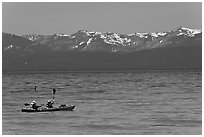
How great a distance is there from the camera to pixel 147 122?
93.7 feet

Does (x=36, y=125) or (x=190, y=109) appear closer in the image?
(x=36, y=125)

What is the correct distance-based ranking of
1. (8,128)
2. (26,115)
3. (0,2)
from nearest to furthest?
(0,2) → (8,128) → (26,115)

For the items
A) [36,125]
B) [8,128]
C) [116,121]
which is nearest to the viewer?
[8,128]

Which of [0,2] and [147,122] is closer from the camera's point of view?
[0,2]

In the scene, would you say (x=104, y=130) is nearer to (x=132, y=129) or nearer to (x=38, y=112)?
(x=132, y=129)

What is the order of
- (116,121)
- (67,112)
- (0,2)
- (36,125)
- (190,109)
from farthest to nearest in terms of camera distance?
(190,109), (67,112), (116,121), (36,125), (0,2)

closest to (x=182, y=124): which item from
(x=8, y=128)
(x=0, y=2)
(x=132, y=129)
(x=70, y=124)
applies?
(x=132, y=129)

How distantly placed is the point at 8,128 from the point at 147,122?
324 inches

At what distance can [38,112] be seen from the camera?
109 feet

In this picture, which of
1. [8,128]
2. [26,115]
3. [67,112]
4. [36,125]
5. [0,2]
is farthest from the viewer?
[67,112]

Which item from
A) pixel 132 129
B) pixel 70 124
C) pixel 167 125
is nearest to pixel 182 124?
pixel 167 125

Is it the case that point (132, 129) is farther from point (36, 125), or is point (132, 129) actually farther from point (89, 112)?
point (89, 112)

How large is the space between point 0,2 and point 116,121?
47.4 ft

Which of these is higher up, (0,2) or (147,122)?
(0,2)
